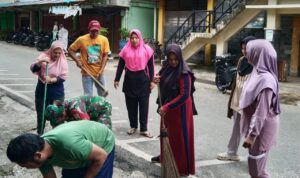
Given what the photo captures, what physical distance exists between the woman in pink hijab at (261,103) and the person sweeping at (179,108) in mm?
992

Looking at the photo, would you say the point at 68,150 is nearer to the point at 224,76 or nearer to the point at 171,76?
the point at 171,76

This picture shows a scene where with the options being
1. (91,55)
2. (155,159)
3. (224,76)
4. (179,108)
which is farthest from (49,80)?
(224,76)

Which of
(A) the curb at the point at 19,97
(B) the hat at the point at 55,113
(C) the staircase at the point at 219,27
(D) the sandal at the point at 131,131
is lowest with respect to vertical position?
(D) the sandal at the point at 131,131

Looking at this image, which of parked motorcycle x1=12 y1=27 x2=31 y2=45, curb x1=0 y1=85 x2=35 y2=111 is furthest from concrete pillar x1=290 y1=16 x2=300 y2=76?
parked motorcycle x1=12 y1=27 x2=31 y2=45

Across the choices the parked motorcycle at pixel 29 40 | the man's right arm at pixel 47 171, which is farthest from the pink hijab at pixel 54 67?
the parked motorcycle at pixel 29 40

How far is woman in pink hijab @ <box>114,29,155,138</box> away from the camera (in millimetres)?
6125

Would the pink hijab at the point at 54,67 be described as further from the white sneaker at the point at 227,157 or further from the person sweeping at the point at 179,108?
the white sneaker at the point at 227,157

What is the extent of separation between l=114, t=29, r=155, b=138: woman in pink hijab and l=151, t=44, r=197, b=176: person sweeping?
1.46 m

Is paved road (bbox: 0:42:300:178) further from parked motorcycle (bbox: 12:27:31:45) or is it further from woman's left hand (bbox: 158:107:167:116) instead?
parked motorcycle (bbox: 12:27:31:45)

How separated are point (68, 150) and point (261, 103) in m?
1.62

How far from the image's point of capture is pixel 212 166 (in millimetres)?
5098

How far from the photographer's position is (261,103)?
11.3 feet

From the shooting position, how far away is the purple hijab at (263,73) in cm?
344

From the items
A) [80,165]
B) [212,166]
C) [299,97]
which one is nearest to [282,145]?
[212,166]
